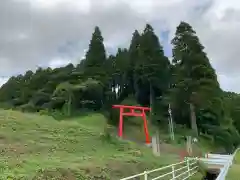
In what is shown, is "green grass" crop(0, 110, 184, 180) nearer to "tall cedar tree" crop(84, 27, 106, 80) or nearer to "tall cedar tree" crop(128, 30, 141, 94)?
"tall cedar tree" crop(84, 27, 106, 80)

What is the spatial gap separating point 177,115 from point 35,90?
22.4 meters

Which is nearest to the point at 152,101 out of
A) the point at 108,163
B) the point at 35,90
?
the point at 35,90

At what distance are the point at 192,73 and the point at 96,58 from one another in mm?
14528

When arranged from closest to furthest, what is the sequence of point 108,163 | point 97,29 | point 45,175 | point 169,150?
1. point 45,175
2. point 108,163
3. point 169,150
4. point 97,29

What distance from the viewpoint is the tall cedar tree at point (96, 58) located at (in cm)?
4481

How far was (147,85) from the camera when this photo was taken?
4669cm

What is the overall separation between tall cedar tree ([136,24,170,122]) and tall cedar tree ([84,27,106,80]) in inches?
199

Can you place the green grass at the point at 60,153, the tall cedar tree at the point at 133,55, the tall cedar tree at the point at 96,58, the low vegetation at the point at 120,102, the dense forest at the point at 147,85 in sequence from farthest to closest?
the tall cedar tree at the point at 133,55
the tall cedar tree at the point at 96,58
the dense forest at the point at 147,85
the low vegetation at the point at 120,102
the green grass at the point at 60,153

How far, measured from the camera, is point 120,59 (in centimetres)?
5131

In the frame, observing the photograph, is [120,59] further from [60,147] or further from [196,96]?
[60,147]

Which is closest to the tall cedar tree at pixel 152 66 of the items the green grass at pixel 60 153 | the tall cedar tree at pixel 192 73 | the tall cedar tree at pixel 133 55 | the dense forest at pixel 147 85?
the dense forest at pixel 147 85

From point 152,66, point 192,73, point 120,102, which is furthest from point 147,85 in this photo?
point 192,73

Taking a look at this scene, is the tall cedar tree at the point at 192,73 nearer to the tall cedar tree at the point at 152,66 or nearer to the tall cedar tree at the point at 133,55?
the tall cedar tree at the point at 152,66

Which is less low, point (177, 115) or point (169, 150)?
point (177, 115)
